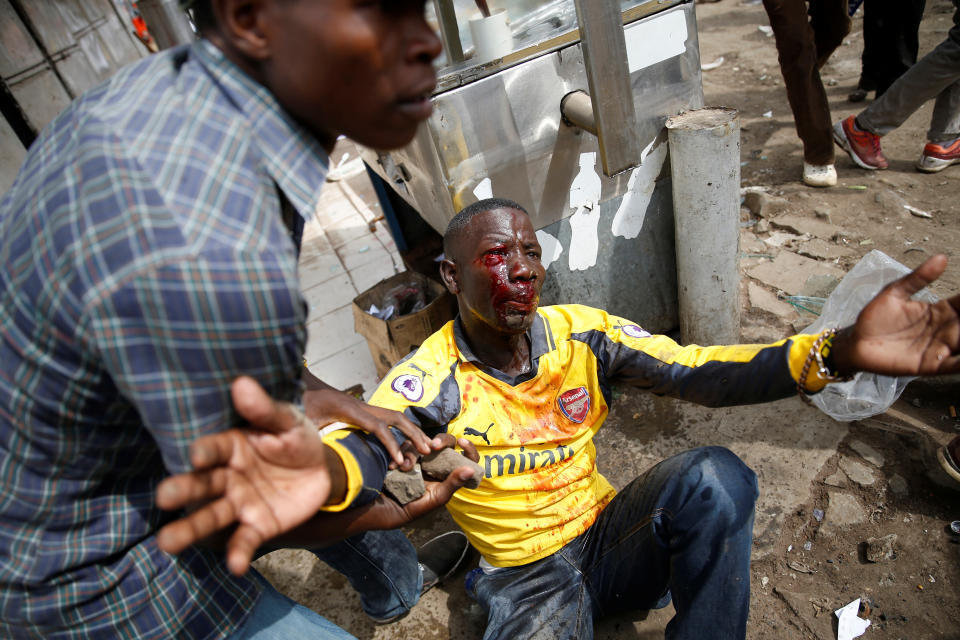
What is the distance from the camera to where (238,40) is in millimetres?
785

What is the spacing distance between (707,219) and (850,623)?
1.73 metres

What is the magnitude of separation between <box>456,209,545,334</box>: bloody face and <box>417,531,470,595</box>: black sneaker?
109 centimetres

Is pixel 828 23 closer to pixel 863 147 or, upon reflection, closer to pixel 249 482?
pixel 863 147

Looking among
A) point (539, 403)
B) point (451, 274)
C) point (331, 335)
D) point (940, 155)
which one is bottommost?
point (940, 155)

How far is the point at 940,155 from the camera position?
410 centimetres

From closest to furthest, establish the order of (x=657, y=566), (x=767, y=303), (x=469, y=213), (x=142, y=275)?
(x=142, y=275) → (x=657, y=566) → (x=469, y=213) → (x=767, y=303)

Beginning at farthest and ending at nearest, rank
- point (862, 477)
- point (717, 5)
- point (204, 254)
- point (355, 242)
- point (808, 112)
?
point (717, 5)
point (355, 242)
point (808, 112)
point (862, 477)
point (204, 254)

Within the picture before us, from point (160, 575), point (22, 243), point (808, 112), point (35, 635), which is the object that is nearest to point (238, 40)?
point (22, 243)

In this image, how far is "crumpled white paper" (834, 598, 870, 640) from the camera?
185cm

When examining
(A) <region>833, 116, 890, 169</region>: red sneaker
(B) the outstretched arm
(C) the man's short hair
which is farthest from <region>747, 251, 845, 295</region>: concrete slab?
(B) the outstretched arm

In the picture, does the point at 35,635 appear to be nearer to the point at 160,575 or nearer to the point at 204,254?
the point at 160,575

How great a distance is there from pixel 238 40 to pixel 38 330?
509 mm

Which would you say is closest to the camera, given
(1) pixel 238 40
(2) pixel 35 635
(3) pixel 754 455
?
(1) pixel 238 40

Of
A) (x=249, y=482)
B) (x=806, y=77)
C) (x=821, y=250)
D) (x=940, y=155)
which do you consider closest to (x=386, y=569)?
(x=249, y=482)
